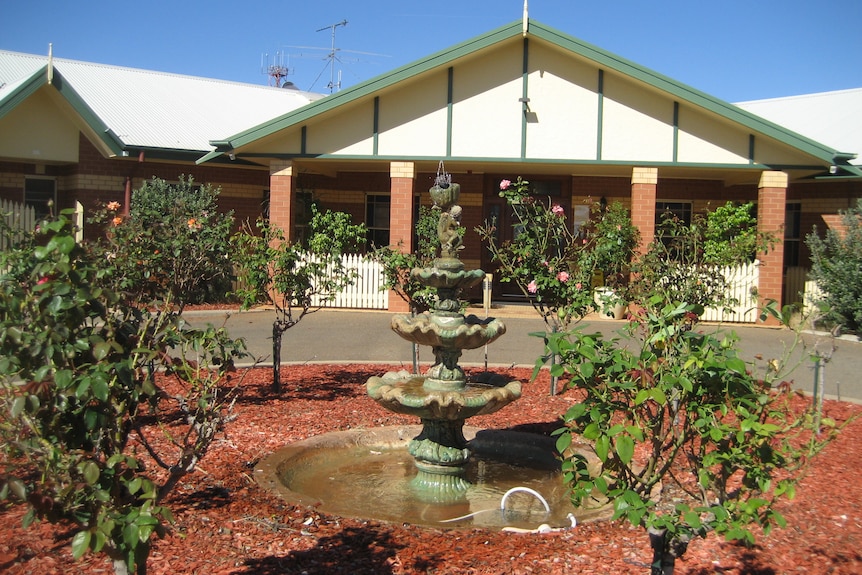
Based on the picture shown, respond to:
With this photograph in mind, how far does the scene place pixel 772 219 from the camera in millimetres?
17219

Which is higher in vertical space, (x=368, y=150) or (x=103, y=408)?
(x=368, y=150)

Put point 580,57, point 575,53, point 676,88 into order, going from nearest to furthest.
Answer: point 676,88 < point 575,53 < point 580,57

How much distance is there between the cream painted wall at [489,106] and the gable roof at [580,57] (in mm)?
470

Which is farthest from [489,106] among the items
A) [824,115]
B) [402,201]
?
[824,115]

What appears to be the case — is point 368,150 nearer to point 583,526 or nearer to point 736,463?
point 583,526

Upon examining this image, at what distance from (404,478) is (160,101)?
17.7 metres

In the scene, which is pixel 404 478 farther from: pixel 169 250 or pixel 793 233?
pixel 793 233

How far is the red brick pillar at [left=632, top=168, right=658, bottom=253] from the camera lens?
17438 mm

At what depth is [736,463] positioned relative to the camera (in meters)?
3.59

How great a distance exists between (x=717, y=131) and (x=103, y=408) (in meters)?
16.1

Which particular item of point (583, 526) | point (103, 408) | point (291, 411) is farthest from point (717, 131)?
point (103, 408)

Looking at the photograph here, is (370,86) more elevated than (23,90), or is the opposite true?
(370,86)

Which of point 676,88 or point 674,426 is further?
point 676,88

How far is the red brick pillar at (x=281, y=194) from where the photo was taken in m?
17.8
